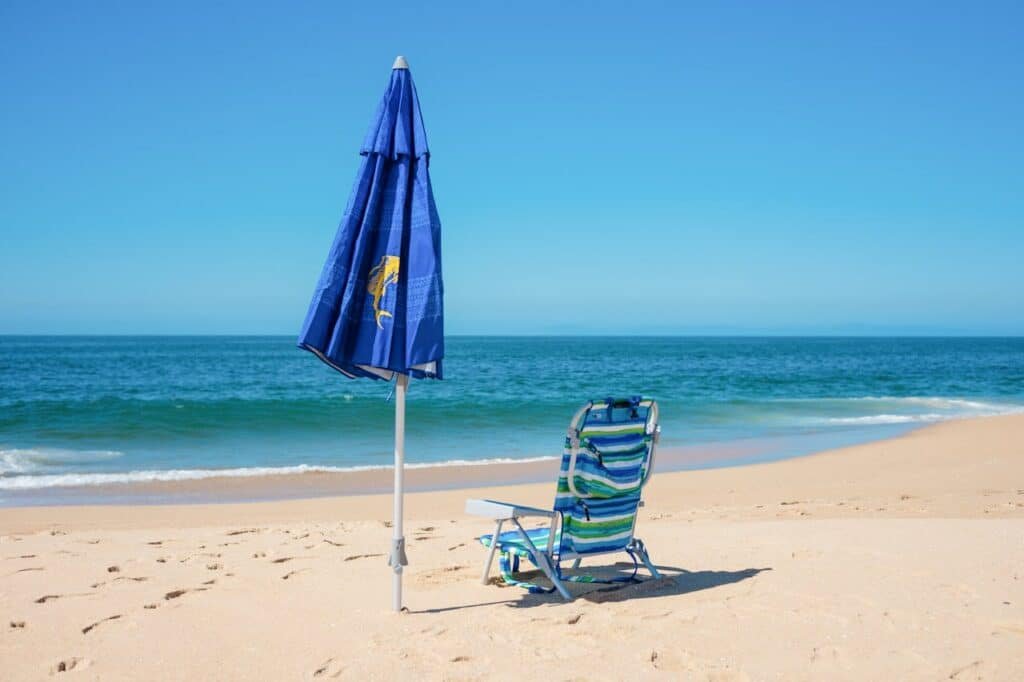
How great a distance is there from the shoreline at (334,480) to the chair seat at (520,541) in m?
5.70

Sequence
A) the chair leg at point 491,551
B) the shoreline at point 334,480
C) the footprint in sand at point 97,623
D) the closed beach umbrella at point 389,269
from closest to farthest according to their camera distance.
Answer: the closed beach umbrella at point 389,269 → the footprint in sand at point 97,623 → the chair leg at point 491,551 → the shoreline at point 334,480

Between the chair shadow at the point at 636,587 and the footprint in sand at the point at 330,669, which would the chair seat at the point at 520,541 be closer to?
the chair shadow at the point at 636,587

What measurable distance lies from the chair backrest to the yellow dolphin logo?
47.5 inches

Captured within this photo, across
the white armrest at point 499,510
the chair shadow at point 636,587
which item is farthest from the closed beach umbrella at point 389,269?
the chair shadow at point 636,587

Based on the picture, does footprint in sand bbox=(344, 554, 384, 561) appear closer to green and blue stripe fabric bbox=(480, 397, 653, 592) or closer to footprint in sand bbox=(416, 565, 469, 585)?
footprint in sand bbox=(416, 565, 469, 585)

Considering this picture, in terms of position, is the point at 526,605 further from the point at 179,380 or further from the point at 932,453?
the point at 179,380

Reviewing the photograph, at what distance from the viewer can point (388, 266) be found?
4258 mm

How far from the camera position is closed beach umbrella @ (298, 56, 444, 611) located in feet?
13.6

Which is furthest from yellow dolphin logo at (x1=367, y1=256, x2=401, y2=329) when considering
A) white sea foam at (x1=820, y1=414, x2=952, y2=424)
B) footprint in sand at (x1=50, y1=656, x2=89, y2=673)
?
white sea foam at (x1=820, y1=414, x2=952, y2=424)

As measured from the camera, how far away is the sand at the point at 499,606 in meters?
3.81

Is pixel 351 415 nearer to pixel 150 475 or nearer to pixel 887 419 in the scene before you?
pixel 150 475

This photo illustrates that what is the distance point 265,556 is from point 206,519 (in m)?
2.94

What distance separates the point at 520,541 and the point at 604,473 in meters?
0.70

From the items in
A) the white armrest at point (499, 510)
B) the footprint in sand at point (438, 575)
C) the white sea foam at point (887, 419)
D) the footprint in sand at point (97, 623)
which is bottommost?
the white sea foam at point (887, 419)
